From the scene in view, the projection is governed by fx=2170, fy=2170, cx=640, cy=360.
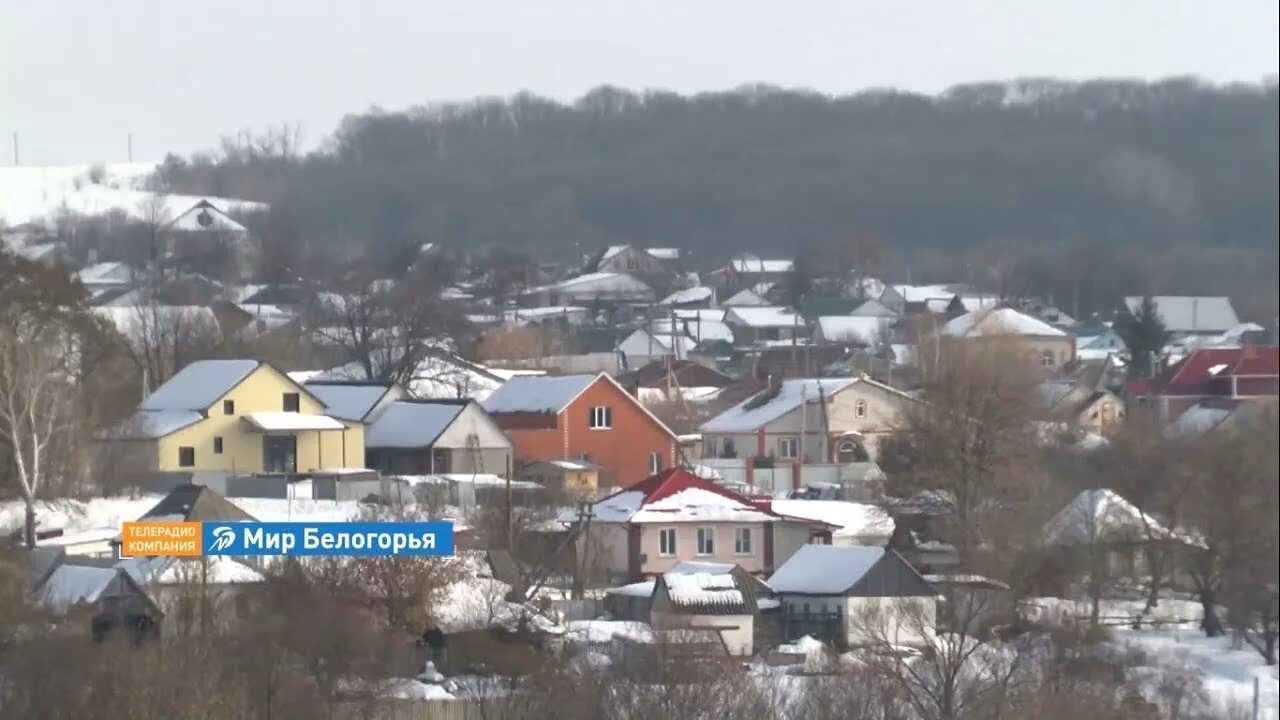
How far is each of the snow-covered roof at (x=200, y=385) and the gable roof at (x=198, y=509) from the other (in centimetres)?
315

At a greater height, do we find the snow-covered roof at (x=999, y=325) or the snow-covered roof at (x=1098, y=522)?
the snow-covered roof at (x=999, y=325)

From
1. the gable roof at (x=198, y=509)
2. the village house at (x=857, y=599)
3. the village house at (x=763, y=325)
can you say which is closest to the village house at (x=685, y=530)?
the village house at (x=857, y=599)

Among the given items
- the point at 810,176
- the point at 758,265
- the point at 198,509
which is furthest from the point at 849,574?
the point at 810,176

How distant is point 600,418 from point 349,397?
1.72 metres

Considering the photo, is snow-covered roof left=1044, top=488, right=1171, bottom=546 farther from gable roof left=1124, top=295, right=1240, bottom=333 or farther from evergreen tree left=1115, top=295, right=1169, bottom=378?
gable roof left=1124, top=295, right=1240, bottom=333

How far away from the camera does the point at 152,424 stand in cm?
1292

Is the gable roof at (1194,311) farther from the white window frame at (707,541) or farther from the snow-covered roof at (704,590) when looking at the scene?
the white window frame at (707,541)

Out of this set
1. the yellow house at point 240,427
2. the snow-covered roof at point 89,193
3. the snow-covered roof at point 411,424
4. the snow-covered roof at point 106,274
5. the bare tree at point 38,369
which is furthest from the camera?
the snow-covered roof at point 411,424

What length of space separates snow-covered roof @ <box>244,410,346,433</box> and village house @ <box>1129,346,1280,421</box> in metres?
5.48

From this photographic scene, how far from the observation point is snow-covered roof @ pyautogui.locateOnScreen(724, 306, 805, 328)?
20.0 meters

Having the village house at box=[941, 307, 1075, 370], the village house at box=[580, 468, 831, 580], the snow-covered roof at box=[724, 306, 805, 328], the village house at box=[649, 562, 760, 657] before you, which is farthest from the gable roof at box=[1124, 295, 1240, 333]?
the snow-covered roof at box=[724, 306, 805, 328]

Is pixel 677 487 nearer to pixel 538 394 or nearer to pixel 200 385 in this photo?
pixel 200 385

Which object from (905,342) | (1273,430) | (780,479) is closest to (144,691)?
(1273,430)

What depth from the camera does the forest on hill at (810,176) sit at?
10.8 ft
